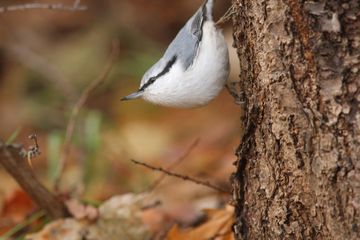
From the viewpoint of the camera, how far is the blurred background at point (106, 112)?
11.3 ft

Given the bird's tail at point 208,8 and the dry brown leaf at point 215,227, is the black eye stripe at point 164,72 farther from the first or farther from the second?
the dry brown leaf at point 215,227

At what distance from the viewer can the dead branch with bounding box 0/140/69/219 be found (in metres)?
2.49

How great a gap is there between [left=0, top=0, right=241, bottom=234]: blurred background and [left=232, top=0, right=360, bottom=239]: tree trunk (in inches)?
44.9

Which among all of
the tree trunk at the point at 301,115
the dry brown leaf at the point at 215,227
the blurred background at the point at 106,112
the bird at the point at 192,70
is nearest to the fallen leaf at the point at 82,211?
the blurred background at the point at 106,112

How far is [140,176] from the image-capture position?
373 centimetres

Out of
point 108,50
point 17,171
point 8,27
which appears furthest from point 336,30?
point 8,27

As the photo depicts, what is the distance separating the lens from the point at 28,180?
101 inches

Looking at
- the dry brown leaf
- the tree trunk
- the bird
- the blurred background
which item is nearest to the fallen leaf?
the blurred background

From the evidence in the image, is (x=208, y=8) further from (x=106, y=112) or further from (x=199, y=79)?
(x=106, y=112)

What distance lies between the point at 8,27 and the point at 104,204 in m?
3.49

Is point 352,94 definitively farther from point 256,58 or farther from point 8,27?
point 8,27

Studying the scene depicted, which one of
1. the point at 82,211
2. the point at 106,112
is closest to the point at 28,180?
the point at 82,211

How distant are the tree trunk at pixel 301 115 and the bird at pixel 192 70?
12.7 inches

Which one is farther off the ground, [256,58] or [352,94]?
[256,58]
